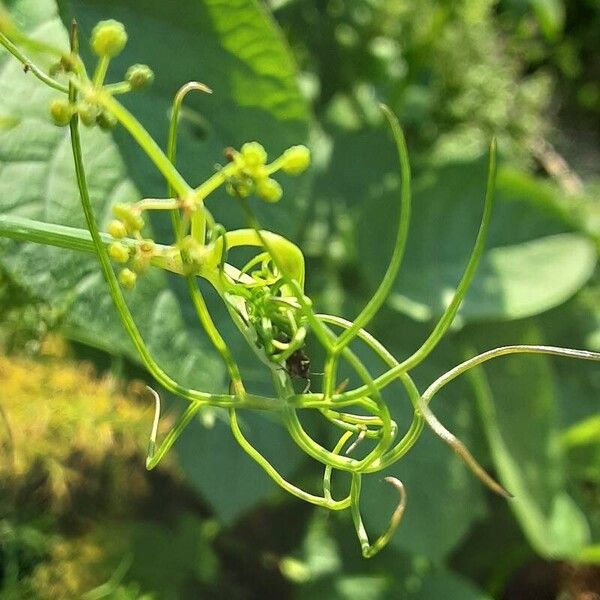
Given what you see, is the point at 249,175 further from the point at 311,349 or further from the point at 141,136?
the point at 311,349

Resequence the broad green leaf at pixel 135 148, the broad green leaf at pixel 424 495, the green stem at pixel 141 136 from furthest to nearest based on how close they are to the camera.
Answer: the broad green leaf at pixel 424 495
the broad green leaf at pixel 135 148
the green stem at pixel 141 136

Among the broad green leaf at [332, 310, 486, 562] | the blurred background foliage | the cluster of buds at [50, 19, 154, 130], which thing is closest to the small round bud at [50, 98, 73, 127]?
the cluster of buds at [50, 19, 154, 130]

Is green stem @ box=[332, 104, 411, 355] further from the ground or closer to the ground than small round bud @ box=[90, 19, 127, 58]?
closer to the ground

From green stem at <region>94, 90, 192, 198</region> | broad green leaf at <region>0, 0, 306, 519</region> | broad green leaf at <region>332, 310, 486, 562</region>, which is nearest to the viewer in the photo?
green stem at <region>94, 90, 192, 198</region>

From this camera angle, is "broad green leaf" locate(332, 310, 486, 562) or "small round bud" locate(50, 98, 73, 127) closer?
"small round bud" locate(50, 98, 73, 127)

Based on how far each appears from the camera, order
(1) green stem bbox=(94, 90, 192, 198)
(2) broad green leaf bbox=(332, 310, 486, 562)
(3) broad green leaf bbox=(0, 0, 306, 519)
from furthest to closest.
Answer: (2) broad green leaf bbox=(332, 310, 486, 562), (3) broad green leaf bbox=(0, 0, 306, 519), (1) green stem bbox=(94, 90, 192, 198)

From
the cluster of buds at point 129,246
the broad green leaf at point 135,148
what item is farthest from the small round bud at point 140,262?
the broad green leaf at point 135,148

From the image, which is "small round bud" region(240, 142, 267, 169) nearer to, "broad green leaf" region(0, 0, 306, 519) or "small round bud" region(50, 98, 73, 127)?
"small round bud" region(50, 98, 73, 127)

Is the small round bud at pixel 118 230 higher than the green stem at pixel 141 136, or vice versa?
the green stem at pixel 141 136

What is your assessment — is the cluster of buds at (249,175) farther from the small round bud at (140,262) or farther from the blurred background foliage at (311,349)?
the blurred background foliage at (311,349)
